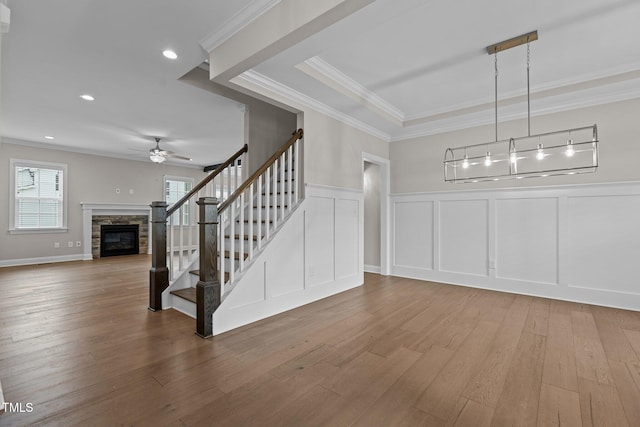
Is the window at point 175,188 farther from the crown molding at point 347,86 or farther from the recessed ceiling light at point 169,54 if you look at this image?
the crown molding at point 347,86

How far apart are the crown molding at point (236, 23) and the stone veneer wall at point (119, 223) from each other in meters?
6.87

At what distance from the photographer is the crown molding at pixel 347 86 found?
2989 mm

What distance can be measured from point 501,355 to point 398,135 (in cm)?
377

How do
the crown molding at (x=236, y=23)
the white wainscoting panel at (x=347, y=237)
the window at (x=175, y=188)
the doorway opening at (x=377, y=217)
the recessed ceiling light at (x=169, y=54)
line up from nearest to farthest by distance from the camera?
1. the crown molding at (x=236, y=23)
2. the recessed ceiling light at (x=169, y=54)
3. the white wainscoting panel at (x=347, y=237)
4. the doorway opening at (x=377, y=217)
5. the window at (x=175, y=188)

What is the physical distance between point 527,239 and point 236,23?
435 cm

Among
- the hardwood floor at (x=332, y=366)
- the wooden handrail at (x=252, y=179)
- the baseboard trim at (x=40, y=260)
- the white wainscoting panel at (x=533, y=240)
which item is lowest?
the hardwood floor at (x=332, y=366)

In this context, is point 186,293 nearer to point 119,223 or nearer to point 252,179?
point 252,179

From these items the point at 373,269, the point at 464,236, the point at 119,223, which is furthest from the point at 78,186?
the point at 464,236

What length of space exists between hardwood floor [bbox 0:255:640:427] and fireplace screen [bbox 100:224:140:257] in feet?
14.7

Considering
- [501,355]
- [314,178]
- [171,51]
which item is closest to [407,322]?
[501,355]

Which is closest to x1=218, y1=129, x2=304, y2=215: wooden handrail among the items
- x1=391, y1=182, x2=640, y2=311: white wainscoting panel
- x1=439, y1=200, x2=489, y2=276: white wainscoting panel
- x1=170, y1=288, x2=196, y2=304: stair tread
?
x1=170, y1=288, x2=196, y2=304: stair tread

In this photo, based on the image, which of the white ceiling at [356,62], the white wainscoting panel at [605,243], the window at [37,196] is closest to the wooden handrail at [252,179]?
the white ceiling at [356,62]

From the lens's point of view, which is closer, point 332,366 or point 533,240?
point 332,366

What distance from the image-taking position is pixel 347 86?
3469 millimetres
